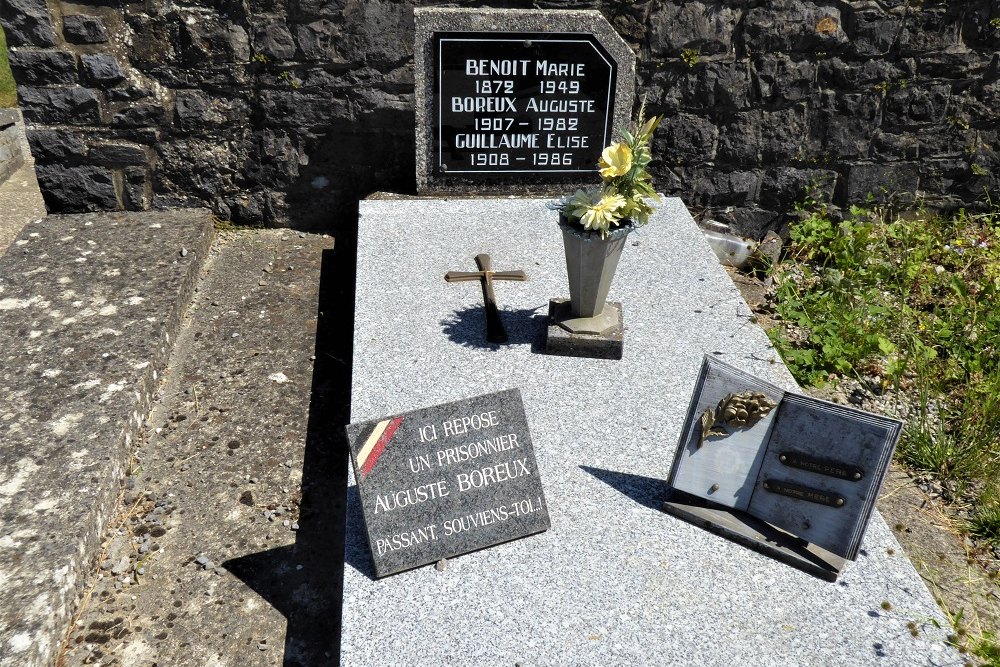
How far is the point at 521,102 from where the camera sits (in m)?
3.93

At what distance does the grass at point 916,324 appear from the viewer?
298cm

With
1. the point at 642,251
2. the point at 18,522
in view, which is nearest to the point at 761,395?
the point at 642,251

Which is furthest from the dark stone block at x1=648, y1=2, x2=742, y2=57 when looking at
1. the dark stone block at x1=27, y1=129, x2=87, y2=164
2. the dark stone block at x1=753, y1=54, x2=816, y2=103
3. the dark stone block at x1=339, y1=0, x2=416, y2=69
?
the dark stone block at x1=27, y1=129, x2=87, y2=164

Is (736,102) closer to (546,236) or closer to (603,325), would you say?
(546,236)

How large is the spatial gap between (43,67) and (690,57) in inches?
123

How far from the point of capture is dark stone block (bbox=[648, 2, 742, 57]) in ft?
13.1

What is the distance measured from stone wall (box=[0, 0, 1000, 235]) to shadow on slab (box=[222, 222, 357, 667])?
123 cm

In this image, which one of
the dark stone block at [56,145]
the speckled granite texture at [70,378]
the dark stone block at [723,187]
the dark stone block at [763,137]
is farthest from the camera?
the dark stone block at [723,187]

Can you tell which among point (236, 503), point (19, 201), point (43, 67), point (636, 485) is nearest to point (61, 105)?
point (43, 67)

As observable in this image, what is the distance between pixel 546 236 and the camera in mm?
3873

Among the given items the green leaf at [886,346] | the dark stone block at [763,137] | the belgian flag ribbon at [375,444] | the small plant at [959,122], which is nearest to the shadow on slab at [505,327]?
the belgian flag ribbon at [375,444]

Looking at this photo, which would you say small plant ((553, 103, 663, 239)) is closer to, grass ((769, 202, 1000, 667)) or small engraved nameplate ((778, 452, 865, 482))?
small engraved nameplate ((778, 452, 865, 482))

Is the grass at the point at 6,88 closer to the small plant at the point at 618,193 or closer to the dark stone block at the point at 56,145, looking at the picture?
the dark stone block at the point at 56,145

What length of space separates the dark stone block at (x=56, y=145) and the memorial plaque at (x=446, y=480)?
2817 millimetres
